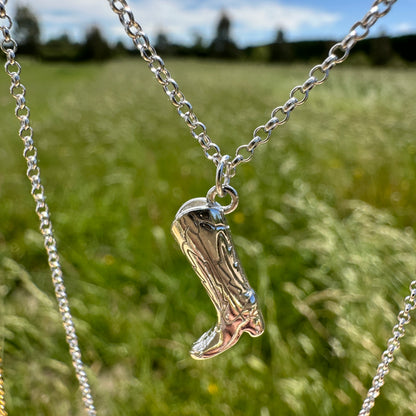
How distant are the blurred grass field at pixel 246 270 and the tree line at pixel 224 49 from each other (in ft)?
35.2

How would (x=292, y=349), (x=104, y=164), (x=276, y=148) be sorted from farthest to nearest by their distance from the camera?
1. (x=104, y=164)
2. (x=276, y=148)
3. (x=292, y=349)

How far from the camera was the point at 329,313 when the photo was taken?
1444 mm

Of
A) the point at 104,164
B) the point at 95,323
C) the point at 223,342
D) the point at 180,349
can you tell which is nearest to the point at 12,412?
the point at 95,323

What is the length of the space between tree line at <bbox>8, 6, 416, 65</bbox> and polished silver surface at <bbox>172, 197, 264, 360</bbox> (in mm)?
12609

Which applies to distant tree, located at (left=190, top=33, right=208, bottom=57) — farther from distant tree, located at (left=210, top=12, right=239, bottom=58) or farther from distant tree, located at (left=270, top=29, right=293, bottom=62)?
distant tree, located at (left=270, top=29, right=293, bottom=62)

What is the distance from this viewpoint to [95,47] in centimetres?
2253

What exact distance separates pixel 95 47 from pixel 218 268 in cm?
2439

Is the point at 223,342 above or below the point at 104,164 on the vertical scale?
below

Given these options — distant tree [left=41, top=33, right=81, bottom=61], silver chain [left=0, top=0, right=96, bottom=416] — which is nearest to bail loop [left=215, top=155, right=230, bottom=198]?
silver chain [left=0, top=0, right=96, bottom=416]

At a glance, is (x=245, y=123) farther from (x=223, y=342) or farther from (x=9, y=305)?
(x=223, y=342)

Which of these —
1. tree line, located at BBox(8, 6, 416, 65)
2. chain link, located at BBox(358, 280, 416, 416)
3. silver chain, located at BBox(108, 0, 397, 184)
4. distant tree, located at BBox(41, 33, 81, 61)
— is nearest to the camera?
silver chain, located at BBox(108, 0, 397, 184)

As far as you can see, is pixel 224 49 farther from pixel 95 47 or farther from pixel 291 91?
pixel 291 91

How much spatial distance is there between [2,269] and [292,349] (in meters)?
1.28

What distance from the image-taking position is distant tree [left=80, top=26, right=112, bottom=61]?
22289 mm
